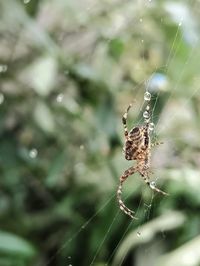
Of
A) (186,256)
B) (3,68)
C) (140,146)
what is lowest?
(186,256)

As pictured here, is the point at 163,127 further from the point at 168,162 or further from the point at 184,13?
the point at 184,13

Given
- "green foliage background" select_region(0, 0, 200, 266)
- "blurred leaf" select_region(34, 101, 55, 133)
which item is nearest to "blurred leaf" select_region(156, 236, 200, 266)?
"green foliage background" select_region(0, 0, 200, 266)

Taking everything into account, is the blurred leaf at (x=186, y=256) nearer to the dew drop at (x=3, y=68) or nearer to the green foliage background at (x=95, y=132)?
the green foliage background at (x=95, y=132)

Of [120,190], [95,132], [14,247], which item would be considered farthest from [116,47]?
[14,247]

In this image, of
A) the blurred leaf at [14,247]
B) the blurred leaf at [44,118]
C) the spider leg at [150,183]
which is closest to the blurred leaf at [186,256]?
the spider leg at [150,183]

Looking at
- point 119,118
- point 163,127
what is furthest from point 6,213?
point 163,127

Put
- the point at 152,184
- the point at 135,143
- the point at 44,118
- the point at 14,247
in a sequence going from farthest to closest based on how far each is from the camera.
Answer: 1. the point at 44,118
2. the point at 14,247
3. the point at 152,184
4. the point at 135,143

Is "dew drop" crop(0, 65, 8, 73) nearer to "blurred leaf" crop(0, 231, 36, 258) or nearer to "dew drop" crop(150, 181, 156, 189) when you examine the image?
"blurred leaf" crop(0, 231, 36, 258)

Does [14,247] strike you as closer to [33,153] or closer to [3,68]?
[33,153]
